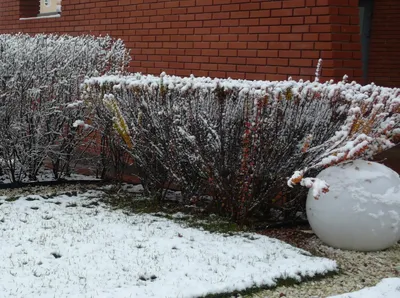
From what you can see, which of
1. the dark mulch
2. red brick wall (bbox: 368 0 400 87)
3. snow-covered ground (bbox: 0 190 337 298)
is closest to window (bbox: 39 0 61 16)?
red brick wall (bbox: 368 0 400 87)

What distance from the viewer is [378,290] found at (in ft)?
13.0

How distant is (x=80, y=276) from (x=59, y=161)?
3.53 metres

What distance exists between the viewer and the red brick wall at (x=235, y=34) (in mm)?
6090

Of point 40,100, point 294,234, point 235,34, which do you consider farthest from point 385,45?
point 40,100

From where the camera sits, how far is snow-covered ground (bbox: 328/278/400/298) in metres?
3.86

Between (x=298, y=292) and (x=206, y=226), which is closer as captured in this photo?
(x=298, y=292)

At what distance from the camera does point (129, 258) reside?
14.1ft

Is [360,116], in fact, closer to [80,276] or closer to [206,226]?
[206,226]

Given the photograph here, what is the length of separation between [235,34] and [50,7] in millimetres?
6478

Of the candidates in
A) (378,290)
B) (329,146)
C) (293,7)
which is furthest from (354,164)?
(293,7)

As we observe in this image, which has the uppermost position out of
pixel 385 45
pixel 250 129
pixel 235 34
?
pixel 385 45

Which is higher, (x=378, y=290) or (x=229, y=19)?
(x=229, y=19)

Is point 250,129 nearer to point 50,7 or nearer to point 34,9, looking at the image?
point 50,7

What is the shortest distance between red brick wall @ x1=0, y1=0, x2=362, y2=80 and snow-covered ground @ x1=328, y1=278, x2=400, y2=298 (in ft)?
8.23
